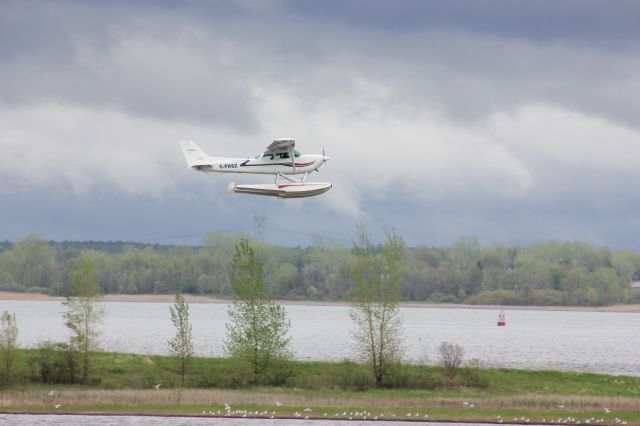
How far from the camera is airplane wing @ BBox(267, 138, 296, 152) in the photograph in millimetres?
55625

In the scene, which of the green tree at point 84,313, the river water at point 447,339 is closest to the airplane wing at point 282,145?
the green tree at point 84,313

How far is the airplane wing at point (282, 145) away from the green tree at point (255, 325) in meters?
23.1

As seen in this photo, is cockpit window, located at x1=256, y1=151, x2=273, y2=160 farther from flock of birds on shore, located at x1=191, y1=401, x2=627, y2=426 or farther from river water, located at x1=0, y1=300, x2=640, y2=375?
river water, located at x1=0, y1=300, x2=640, y2=375

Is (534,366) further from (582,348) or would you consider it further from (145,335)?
(145,335)

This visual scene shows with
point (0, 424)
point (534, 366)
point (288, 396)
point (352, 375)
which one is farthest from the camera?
point (534, 366)

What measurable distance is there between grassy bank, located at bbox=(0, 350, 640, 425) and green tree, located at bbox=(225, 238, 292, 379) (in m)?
1.54

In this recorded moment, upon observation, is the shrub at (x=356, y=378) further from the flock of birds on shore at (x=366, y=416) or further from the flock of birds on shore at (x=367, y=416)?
the flock of birds on shore at (x=366, y=416)

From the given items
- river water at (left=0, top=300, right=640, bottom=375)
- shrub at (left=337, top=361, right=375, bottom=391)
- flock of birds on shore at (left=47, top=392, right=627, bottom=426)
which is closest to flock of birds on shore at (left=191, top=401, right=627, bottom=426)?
flock of birds on shore at (left=47, top=392, right=627, bottom=426)

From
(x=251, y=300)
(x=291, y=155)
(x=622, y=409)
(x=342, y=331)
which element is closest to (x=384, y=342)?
(x=251, y=300)

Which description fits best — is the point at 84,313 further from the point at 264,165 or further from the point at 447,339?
the point at 447,339

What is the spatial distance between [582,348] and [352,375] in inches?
2433

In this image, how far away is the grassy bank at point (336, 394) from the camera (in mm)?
61625

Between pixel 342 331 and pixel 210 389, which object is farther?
pixel 342 331

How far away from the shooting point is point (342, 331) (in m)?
160
